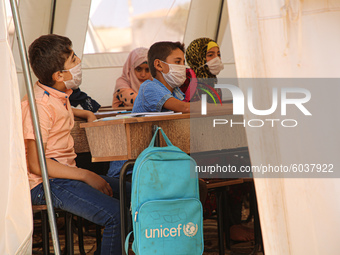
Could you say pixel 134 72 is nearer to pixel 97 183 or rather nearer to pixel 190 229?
pixel 97 183

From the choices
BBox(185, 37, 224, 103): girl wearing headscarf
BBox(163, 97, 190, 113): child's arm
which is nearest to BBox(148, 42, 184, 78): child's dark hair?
BBox(163, 97, 190, 113): child's arm

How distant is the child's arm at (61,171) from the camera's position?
6.72 feet

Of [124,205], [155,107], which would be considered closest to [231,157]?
[155,107]

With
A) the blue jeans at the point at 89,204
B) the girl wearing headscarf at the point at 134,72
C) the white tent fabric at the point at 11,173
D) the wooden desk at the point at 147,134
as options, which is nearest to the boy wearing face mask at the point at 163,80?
the wooden desk at the point at 147,134

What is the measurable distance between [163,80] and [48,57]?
0.68m

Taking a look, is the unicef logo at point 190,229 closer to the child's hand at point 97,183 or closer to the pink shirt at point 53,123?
the child's hand at point 97,183

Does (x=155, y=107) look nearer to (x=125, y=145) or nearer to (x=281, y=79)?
(x=125, y=145)

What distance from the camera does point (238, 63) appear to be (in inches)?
53.6

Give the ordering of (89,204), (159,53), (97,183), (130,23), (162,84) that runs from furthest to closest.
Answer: (130,23)
(159,53)
(162,84)
(97,183)
(89,204)

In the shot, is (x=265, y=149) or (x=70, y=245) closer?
(x=265, y=149)

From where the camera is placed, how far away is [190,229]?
1.94 metres

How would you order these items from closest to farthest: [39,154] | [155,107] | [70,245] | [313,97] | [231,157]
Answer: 1. [313,97]
2. [39,154]
3. [70,245]
4. [155,107]
5. [231,157]

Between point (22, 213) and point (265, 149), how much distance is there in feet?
2.92

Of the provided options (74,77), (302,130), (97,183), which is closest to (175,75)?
(74,77)
